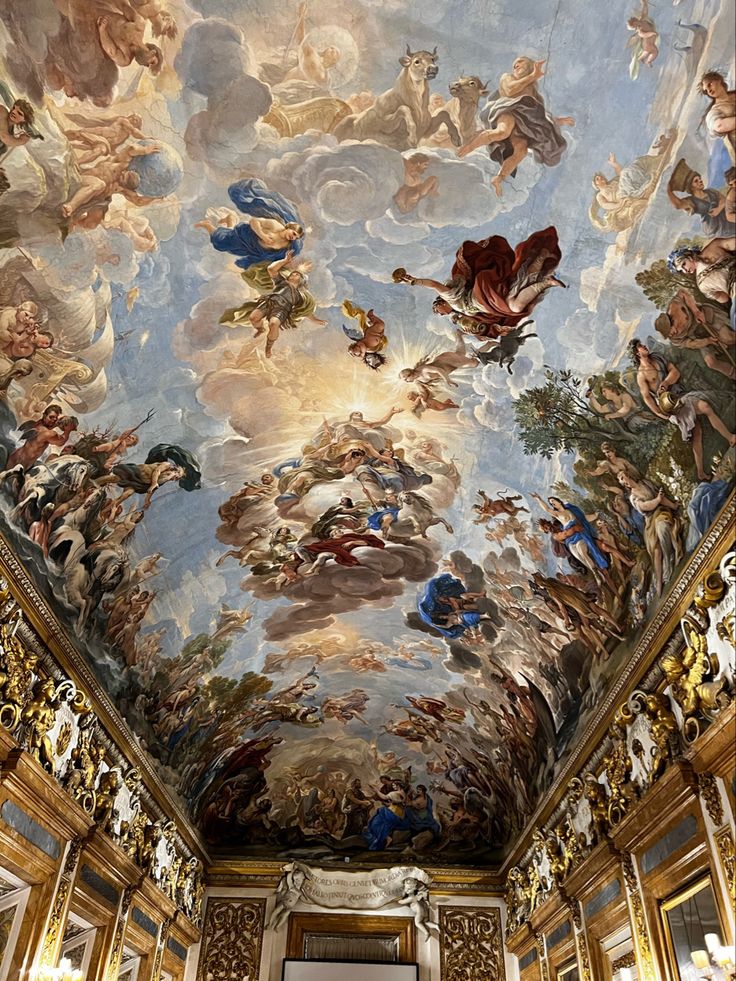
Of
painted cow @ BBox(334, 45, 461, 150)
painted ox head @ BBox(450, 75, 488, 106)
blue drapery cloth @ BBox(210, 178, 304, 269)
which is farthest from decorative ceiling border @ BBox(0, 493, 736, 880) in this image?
painted cow @ BBox(334, 45, 461, 150)

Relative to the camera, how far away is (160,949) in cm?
1605

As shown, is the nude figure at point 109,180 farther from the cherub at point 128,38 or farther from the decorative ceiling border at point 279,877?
the decorative ceiling border at point 279,877

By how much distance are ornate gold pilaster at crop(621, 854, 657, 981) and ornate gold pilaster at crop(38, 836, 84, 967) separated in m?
7.58

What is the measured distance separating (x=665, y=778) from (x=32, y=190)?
9.29 metres

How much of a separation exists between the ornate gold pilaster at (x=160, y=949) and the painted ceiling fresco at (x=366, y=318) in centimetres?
469

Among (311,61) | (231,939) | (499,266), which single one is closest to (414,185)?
(499,266)

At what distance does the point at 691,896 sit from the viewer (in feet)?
31.3

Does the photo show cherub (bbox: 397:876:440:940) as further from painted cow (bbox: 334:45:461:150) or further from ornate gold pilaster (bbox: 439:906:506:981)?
painted cow (bbox: 334:45:461:150)

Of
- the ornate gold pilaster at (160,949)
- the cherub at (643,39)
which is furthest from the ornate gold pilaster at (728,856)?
the ornate gold pilaster at (160,949)

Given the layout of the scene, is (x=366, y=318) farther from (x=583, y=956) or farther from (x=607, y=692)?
(x=583, y=956)

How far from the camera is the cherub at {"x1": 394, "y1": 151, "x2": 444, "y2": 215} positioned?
818 cm

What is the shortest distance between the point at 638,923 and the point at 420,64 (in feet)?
34.9

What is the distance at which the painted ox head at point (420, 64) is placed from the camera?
292 inches

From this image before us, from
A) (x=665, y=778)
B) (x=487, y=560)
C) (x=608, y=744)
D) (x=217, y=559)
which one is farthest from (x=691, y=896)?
(x=217, y=559)
